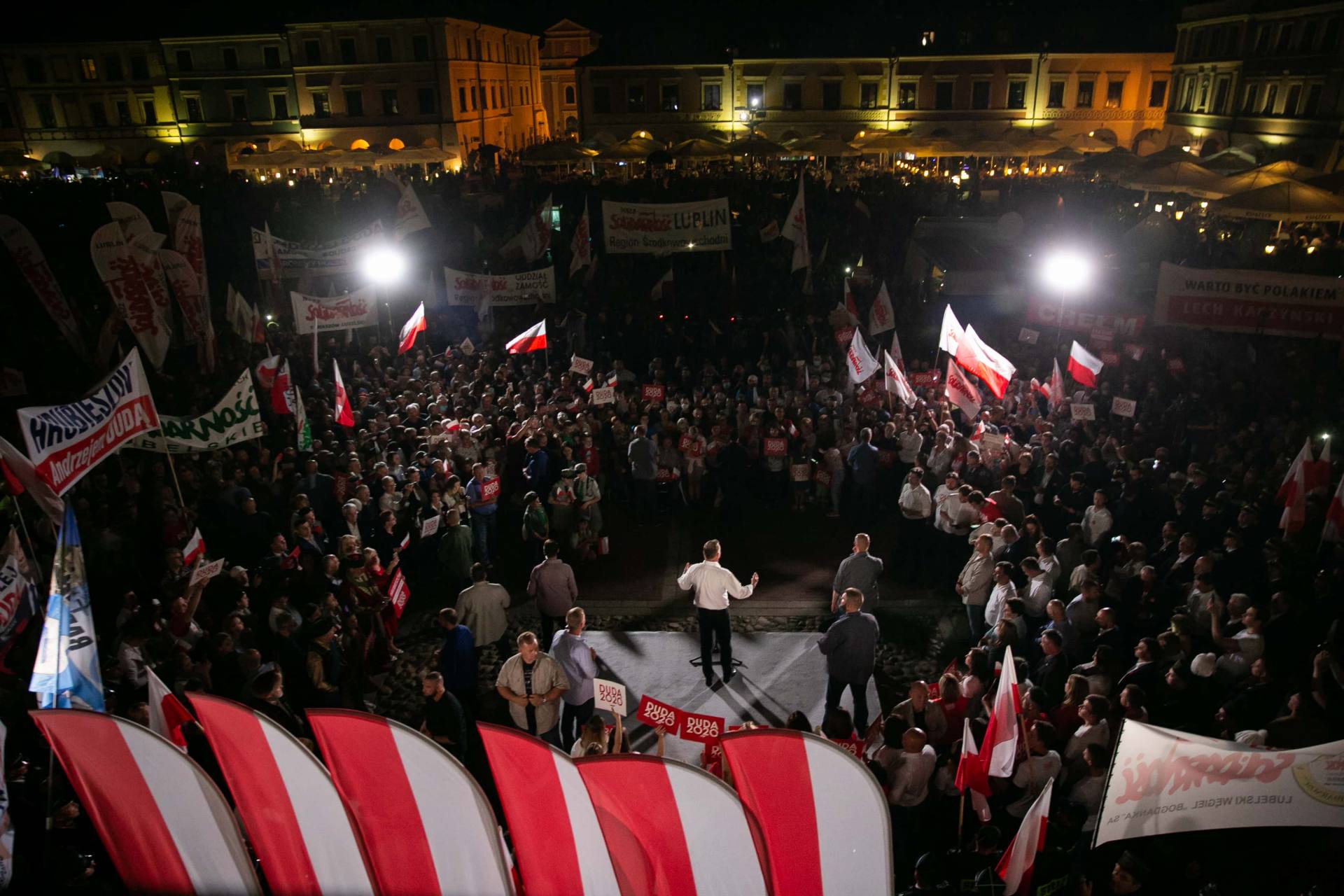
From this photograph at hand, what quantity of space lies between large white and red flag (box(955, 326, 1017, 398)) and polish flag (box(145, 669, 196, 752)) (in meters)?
9.76

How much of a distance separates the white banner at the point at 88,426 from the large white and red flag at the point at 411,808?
4.55 metres

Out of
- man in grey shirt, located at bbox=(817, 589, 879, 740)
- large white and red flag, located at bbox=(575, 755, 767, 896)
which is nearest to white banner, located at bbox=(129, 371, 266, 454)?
man in grey shirt, located at bbox=(817, 589, 879, 740)

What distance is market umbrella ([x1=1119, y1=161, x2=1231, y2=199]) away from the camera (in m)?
21.1

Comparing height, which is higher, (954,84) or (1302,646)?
(954,84)

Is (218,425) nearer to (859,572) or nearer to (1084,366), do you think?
(859,572)

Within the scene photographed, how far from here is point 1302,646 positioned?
7.06 meters

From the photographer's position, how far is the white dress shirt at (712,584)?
27.5ft

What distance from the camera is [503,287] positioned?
53.6 ft

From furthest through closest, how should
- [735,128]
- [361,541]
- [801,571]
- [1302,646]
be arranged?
[735,128]
[801,571]
[361,541]
[1302,646]

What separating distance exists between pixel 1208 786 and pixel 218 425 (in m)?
9.71

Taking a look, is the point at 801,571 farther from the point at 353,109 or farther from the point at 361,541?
the point at 353,109

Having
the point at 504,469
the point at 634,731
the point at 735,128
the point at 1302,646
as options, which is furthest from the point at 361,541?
the point at 735,128

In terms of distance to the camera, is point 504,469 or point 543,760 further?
point 504,469

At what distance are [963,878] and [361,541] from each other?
7715mm
